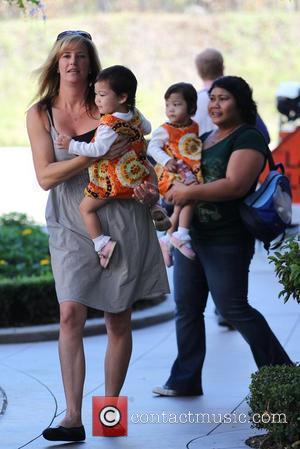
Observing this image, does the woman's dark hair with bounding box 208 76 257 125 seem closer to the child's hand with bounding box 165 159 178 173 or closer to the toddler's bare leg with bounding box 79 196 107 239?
the child's hand with bounding box 165 159 178 173

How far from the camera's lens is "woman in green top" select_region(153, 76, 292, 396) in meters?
6.75

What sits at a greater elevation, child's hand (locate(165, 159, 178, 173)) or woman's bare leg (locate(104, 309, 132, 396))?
child's hand (locate(165, 159, 178, 173))

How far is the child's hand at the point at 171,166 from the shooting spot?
23.0 feet

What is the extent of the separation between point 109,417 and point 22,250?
4913 mm

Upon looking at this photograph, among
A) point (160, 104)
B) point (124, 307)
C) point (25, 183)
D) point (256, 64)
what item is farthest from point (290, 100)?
point (256, 64)

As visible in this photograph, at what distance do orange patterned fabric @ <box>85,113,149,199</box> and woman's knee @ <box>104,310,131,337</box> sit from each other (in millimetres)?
614

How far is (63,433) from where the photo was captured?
19.7 ft

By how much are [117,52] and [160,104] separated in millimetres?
3582

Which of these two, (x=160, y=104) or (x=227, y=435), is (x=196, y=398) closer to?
(x=227, y=435)

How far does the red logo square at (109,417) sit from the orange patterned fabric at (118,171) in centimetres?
108

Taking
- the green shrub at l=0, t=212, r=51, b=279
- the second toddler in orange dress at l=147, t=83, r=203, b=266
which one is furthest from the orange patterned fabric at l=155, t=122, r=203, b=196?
the green shrub at l=0, t=212, r=51, b=279

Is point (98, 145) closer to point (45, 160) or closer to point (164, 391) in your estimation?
point (45, 160)

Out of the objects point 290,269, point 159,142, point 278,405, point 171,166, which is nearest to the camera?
point 278,405

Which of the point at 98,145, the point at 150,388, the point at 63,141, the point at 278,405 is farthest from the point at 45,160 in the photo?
the point at 150,388
